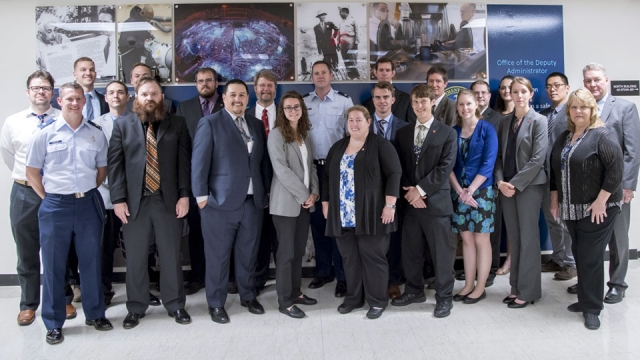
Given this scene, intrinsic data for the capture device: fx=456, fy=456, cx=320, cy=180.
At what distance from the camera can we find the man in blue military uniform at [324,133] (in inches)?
170

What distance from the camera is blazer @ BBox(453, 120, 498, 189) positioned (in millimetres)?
3719

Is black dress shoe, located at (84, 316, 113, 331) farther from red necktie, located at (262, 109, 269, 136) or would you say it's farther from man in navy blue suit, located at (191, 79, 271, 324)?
red necktie, located at (262, 109, 269, 136)

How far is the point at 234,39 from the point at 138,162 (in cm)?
193

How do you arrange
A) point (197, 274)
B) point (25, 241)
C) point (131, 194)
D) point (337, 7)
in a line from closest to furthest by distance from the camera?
point (131, 194)
point (25, 241)
point (197, 274)
point (337, 7)

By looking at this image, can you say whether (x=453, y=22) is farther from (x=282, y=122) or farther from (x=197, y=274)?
(x=197, y=274)

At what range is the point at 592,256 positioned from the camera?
3.43m

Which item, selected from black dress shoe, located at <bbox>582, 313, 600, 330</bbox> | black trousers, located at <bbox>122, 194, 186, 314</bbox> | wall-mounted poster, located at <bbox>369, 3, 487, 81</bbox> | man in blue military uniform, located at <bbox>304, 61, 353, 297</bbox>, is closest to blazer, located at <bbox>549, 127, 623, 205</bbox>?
black dress shoe, located at <bbox>582, 313, 600, 330</bbox>

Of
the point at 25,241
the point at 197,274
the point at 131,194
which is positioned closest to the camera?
the point at 131,194

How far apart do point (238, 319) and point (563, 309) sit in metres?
2.68

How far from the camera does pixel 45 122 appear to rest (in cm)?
382

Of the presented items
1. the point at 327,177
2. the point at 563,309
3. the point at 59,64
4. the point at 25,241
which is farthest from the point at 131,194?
the point at 563,309

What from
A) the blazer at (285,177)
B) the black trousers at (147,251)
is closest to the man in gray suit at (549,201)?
the blazer at (285,177)

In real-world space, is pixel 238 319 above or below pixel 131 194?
below

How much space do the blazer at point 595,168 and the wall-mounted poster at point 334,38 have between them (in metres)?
2.31
